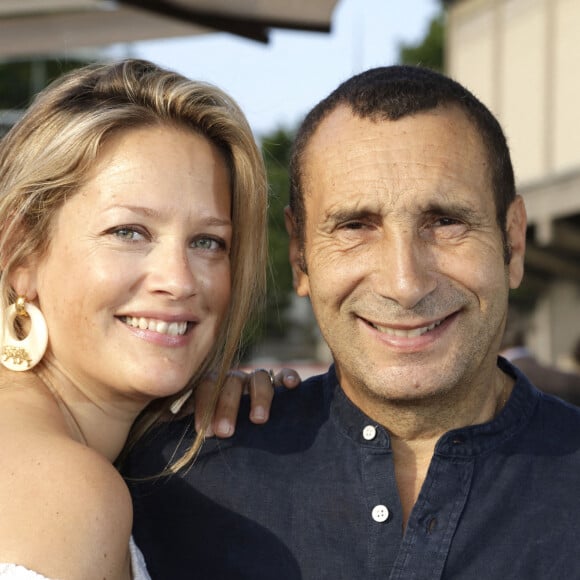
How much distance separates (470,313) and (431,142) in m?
0.44

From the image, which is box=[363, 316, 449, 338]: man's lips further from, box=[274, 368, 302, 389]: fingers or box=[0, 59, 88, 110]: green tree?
box=[0, 59, 88, 110]: green tree

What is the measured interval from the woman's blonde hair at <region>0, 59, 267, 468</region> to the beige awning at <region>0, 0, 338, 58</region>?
0.93m

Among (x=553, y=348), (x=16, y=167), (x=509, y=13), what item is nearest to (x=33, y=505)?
(x=16, y=167)

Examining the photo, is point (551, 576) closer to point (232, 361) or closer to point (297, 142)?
point (232, 361)

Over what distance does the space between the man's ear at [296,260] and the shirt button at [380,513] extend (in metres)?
0.67

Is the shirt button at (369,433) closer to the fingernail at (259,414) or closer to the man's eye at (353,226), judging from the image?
the fingernail at (259,414)

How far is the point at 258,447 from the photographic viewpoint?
2590 millimetres

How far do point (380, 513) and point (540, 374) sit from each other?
184 inches

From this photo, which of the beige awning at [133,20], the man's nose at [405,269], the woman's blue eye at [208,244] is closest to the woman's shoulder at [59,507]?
the woman's blue eye at [208,244]

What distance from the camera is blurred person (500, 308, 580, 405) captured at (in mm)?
6582

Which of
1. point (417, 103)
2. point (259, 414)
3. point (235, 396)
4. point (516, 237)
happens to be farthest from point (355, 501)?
point (417, 103)

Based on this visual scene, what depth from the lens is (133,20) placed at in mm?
3850

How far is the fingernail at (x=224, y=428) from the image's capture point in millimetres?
2611

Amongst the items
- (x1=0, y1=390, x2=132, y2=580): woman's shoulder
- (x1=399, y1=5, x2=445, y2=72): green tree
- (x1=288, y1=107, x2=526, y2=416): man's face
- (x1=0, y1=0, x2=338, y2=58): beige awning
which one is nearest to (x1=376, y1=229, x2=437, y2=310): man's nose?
(x1=288, y1=107, x2=526, y2=416): man's face
